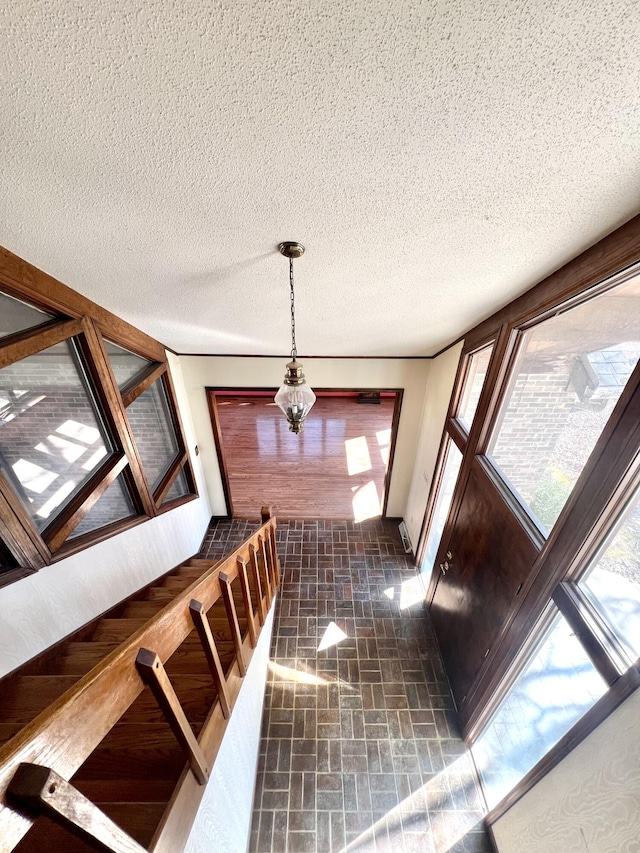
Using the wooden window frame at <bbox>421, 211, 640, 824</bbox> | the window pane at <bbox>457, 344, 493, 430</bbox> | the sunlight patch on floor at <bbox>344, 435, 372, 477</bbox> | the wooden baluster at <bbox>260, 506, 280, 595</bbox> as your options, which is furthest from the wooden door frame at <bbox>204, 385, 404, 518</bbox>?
the wooden window frame at <bbox>421, 211, 640, 824</bbox>

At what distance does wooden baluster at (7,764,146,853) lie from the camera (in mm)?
424

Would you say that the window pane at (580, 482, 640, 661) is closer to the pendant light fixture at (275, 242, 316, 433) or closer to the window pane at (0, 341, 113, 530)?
the pendant light fixture at (275, 242, 316, 433)

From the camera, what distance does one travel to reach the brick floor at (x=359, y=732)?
6.26 ft

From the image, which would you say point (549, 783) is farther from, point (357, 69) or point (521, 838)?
point (357, 69)

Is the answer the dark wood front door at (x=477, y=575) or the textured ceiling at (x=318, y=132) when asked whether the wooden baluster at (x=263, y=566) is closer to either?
the dark wood front door at (x=477, y=575)

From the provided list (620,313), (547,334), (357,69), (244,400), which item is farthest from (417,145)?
(244,400)

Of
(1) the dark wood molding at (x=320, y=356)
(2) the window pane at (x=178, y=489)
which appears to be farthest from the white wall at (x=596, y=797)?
(2) the window pane at (x=178, y=489)

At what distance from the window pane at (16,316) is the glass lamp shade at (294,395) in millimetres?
1276

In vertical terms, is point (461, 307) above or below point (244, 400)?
below

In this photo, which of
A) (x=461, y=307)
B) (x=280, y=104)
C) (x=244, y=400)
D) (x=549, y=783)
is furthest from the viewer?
(x=244, y=400)

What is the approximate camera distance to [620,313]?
1.21 metres

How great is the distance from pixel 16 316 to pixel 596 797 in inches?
123

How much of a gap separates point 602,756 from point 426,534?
2275 millimetres

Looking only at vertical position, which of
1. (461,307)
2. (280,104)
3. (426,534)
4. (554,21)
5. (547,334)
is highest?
(426,534)
